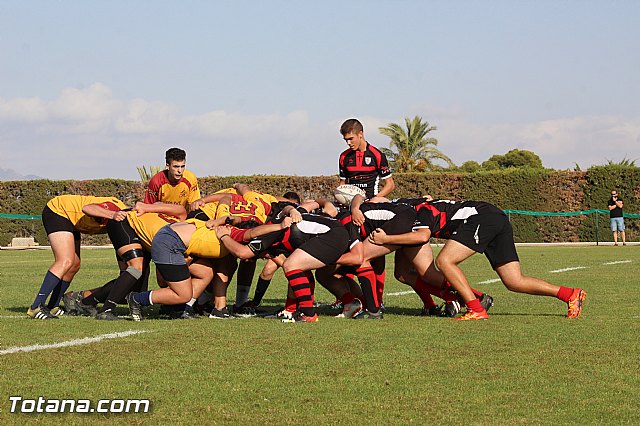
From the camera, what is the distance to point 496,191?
3650 centimetres

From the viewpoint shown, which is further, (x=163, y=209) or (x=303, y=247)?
(x=163, y=209)

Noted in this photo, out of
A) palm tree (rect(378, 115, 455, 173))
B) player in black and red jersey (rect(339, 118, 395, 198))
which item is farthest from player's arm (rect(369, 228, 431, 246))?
palm tree (rect(378, 115, 455, 173))

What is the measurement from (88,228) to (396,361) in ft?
15.7

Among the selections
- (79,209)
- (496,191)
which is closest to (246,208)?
(79,209)

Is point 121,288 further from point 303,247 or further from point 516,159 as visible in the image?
point 516,159

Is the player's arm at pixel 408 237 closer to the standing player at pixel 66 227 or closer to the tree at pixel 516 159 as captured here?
the standing player at pixel 66 227

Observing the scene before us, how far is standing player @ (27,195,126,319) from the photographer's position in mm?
10312

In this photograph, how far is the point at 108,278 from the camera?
54.4ft

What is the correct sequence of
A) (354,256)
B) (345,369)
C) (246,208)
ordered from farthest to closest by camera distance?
(246,208)
(354,256)
(345,369)

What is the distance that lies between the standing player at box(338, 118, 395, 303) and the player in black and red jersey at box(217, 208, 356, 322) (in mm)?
1720

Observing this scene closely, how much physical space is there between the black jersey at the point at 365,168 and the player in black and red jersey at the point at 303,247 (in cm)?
182

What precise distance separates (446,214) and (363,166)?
74.9 inches

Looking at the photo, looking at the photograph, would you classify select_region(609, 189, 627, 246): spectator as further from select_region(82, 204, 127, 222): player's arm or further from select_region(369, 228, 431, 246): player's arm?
select_region(82, 204, 127, 222): player's arm

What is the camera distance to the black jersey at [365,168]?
1167cm
